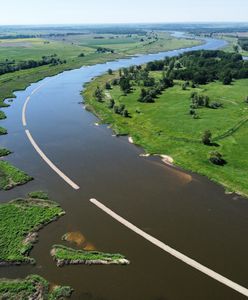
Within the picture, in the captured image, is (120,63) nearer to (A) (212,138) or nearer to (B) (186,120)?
(B) (186,120)

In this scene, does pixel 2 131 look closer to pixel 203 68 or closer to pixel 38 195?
pixel 38 195

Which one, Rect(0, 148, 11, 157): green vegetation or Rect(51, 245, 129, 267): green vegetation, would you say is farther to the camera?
Rect(0, 148, 11, 157): green vegetation

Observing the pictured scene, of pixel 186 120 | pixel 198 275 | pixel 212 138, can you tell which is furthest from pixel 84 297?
pixel 186 120

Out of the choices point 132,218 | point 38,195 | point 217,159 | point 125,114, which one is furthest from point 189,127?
point 38,195

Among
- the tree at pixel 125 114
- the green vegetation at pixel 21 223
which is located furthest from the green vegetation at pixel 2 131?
the green vegetation at pixel 21 223

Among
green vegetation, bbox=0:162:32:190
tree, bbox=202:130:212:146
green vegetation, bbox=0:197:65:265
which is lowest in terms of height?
tree, bbox=202:130:212:146

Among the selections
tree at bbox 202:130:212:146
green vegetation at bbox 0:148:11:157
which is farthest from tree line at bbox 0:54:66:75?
tree at bbox 202:130:212:146

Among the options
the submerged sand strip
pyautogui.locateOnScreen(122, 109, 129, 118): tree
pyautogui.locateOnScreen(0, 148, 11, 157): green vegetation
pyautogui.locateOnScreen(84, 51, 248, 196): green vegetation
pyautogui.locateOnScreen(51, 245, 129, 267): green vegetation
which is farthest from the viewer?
pyautogui.locateOnScreen(122, 109, 129, 118): tree

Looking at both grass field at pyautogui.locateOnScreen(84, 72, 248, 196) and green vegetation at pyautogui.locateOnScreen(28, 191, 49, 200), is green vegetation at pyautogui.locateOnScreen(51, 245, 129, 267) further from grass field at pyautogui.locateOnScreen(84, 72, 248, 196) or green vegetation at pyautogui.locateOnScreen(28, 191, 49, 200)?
grass field at pyautogui.locateOnScreen(84, 72, 248, 196)
